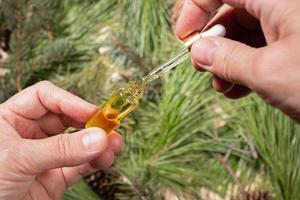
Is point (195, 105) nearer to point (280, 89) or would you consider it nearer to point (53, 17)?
point (53, 17)

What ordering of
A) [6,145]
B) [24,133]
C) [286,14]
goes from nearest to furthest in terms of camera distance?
[286,14], [6,145], [24,133]

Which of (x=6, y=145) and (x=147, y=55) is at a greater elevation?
(x=6, y=145)

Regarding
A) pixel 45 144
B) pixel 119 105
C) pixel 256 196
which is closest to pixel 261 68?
pixel 119 105

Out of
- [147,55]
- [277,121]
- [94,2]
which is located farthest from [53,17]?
[277,121]

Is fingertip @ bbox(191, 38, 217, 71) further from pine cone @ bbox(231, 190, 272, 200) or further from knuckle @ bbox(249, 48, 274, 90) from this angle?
pine cone @ bbox(231, 190, 272, 200)

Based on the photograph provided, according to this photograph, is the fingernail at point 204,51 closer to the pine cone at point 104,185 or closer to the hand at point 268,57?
the hand at point 268,57
